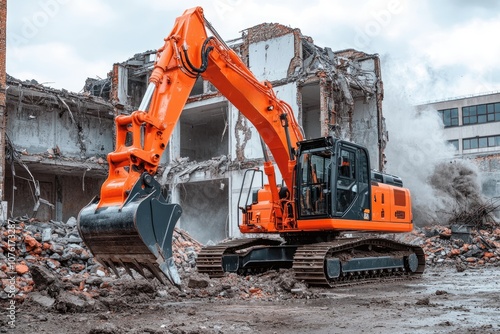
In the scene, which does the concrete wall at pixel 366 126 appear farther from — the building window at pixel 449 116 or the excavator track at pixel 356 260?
the building window at pixel 449 116

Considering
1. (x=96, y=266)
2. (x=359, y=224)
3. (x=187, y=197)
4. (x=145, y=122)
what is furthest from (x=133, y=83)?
(x=145, y=122)

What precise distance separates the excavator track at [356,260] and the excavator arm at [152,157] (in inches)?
129

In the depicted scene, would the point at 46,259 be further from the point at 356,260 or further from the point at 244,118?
the point at 244,118

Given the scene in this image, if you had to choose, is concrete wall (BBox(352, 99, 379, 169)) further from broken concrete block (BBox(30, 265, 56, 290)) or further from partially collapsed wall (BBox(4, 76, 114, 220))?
broken concrete block (BBox(30, 265, 56, 290))

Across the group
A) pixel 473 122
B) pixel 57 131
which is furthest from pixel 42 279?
pixel 473 122

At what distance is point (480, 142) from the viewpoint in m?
56.1

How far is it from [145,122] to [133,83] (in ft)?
83.5

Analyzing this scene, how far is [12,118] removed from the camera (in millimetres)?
27344

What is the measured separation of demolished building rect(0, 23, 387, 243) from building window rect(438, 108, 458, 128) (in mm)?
30691

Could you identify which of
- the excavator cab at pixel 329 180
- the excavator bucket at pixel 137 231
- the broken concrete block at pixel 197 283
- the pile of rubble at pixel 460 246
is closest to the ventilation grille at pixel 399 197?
the excavator cab at pixel 329 180

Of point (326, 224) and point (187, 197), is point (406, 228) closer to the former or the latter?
point (326, 224)

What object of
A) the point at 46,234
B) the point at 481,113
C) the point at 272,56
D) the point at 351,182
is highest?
the point at 481,113

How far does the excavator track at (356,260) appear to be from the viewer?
36.2ft

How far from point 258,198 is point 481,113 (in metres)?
48.8
